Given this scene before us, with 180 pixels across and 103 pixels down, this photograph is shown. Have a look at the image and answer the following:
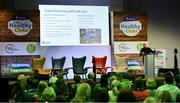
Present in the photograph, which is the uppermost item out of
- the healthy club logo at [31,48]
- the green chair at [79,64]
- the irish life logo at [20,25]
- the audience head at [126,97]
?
the irish life logo at [20,25]

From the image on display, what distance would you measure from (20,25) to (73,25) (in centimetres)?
145

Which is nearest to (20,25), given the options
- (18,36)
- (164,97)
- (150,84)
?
(18,36)

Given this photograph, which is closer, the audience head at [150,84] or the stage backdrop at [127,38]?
the audience head at [150,84]

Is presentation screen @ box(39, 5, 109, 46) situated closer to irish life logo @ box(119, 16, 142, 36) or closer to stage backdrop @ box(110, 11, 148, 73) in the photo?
stage backdrop @ box(110, 11, 148, 73)

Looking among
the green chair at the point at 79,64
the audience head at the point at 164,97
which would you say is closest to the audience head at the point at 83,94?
the audience head at the point at 164,97

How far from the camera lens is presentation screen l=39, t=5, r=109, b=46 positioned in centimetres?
1048

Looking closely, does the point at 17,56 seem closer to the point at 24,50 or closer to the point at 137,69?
the point at 24,50

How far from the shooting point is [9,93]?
8.79 feet

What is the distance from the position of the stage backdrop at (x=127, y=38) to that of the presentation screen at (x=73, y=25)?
0.27 meters

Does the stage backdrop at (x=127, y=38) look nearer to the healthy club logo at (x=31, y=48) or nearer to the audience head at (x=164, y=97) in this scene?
the healthy club logo at (x=31, y=48)

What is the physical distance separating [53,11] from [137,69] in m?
2.84

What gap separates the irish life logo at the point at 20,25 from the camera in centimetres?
1009

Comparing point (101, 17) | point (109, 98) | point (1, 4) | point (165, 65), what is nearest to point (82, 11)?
point (101, 17)

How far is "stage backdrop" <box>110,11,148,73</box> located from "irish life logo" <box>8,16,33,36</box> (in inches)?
92.4
